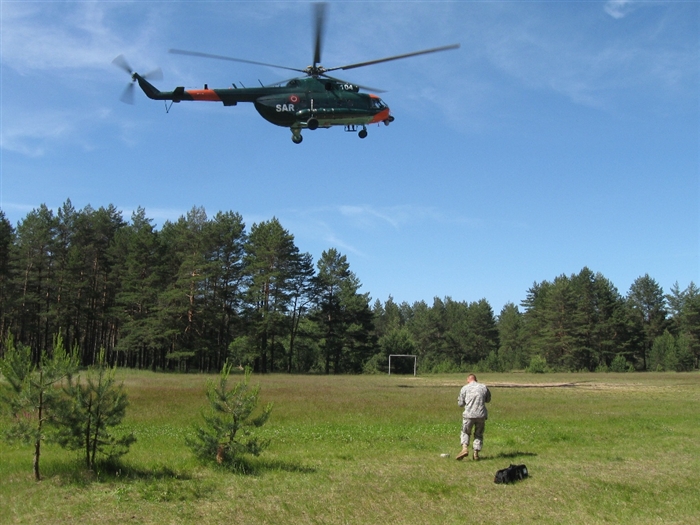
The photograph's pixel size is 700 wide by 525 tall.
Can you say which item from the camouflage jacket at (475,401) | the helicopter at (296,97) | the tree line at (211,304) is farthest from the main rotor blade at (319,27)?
the tree line at (211,304)

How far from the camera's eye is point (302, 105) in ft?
68.2

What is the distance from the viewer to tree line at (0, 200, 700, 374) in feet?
184

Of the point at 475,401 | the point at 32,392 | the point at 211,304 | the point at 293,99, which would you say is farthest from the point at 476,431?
the point at 211,304

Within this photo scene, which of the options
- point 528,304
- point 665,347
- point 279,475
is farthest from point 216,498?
point 528,304

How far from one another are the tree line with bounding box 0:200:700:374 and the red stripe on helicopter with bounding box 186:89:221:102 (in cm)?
2760

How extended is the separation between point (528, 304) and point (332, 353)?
47.9 m

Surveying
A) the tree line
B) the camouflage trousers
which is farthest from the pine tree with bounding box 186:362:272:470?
the tree line

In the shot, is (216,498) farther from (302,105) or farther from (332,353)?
(332,353)

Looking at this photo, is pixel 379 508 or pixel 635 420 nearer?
pixel 379 508

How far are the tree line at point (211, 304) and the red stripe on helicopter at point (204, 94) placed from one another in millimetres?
27601

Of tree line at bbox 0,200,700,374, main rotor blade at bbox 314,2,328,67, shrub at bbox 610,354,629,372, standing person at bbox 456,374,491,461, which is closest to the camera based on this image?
standing person at bbox 456,374,491,461

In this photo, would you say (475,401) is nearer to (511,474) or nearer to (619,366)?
(511,474)

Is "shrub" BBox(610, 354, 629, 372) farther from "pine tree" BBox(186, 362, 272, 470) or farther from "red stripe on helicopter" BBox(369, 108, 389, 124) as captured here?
"pine tree" BBox(186, 362, 272, 470)

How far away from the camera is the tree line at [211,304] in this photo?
184 feet
